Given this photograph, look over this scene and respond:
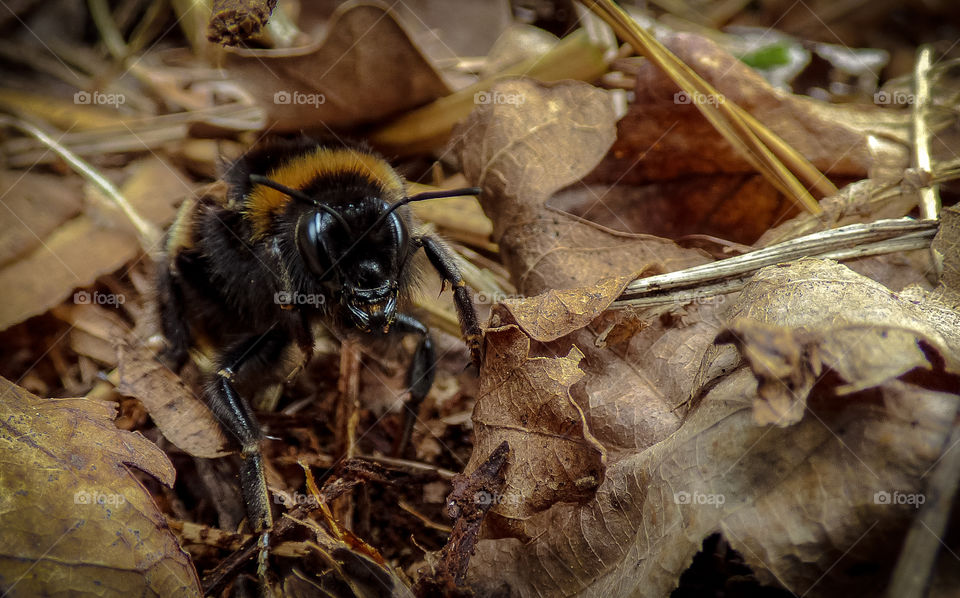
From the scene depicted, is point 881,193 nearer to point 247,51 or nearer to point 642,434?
point 642,434

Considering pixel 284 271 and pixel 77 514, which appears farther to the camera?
pixel 284 271

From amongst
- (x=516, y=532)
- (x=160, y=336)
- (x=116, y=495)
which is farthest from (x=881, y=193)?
(x=160, y=336)

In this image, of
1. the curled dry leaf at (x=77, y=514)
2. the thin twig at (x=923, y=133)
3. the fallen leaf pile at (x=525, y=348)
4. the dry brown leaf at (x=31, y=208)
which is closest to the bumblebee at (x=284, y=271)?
the fallen leaf pile at (x=525, y=348)
